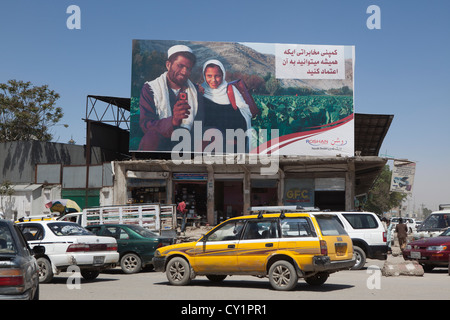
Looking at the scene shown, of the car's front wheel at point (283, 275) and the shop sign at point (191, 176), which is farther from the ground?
the shop sign at point (191, 176)

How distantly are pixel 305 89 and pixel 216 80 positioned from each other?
248 inches

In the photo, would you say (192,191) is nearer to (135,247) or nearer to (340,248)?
(135,247)

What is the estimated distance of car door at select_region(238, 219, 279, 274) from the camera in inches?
465

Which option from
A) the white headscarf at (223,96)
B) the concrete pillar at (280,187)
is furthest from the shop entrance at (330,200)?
the white headscarf at (223,96)

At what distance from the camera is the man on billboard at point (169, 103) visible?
38.0m

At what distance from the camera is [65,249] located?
13344 mm

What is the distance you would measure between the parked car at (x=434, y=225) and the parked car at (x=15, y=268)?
16.2 metres

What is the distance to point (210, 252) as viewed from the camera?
40.8 ft

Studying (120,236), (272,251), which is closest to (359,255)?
(272,251)

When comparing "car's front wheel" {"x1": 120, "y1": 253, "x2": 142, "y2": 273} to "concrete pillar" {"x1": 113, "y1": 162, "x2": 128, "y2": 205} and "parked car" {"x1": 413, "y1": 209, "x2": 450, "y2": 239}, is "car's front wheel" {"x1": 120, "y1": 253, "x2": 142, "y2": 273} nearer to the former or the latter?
"parked car" {"x1": 413, "y1": 209, "x2": 450, "y2": 239}

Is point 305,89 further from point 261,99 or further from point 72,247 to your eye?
point 72,247

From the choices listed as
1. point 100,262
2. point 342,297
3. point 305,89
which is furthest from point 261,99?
point 342,297

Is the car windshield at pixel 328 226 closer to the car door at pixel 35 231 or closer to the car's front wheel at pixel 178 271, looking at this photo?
the car's front wheel at pixel 178 271

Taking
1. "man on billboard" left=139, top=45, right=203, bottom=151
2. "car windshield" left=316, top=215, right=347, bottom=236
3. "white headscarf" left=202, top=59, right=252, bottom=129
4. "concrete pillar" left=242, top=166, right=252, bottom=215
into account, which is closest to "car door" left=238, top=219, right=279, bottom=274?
"car windshield" left=316, top=215, right=347, bottom=236
